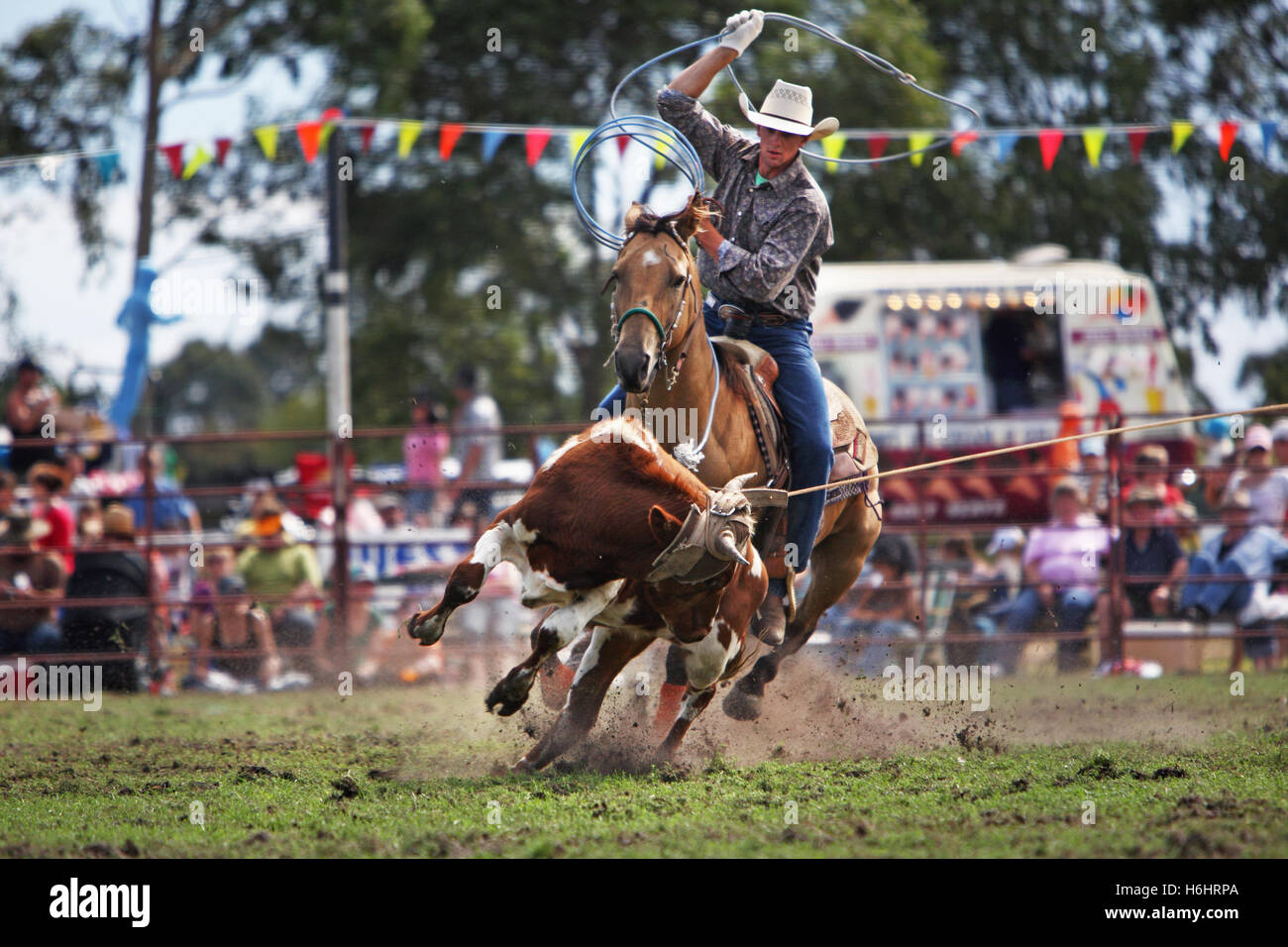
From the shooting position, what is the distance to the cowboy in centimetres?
512

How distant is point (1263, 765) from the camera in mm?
5125

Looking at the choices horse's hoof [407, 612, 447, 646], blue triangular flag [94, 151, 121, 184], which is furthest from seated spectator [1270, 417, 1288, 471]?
blue triangular flag [94, 151, 121, 184]

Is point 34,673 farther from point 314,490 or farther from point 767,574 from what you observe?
point 767,574

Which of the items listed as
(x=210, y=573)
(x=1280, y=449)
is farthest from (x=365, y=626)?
(x=1280, y=449)

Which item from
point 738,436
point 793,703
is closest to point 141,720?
point 793,703

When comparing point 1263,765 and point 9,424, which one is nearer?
point 1263,765

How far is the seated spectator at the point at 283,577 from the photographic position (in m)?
9.27

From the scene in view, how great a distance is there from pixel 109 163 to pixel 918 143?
663cm

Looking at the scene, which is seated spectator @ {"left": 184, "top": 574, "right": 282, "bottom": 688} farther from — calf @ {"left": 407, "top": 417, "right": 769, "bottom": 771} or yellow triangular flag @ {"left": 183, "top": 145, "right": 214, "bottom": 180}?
calf @ {"left": 407, "top": 417, "right": 769, "bottom": 771}

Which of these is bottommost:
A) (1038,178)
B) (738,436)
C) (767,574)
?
(767,574)

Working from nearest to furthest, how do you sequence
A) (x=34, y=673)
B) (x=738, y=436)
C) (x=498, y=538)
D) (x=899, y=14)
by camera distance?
(x=498, y=538) → (x=738, y=436) → (x=34, y=673) → (x=899, y=14)
